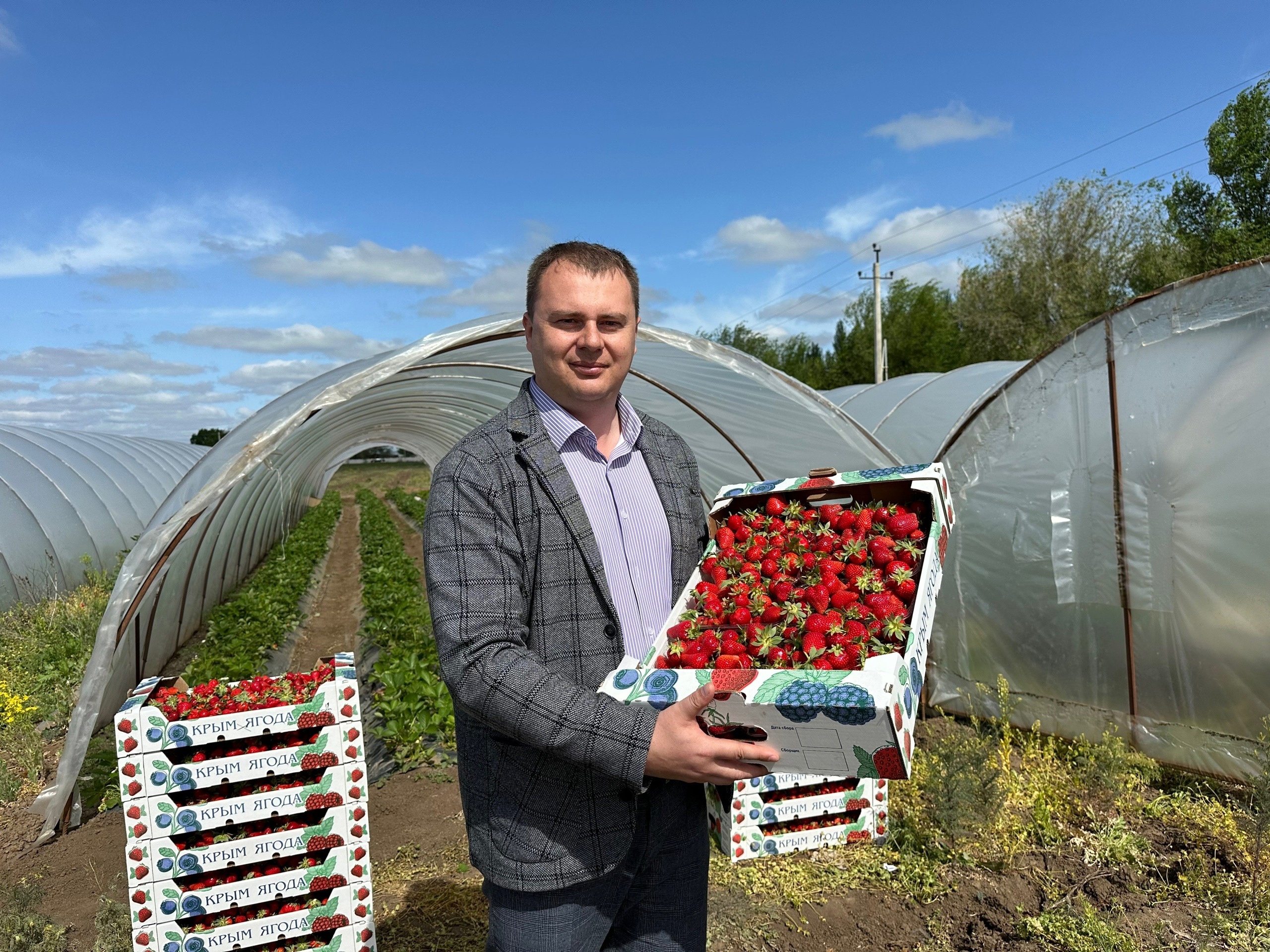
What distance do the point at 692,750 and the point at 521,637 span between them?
45 centimetres

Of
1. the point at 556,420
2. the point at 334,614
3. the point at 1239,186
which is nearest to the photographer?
the point at 556,420

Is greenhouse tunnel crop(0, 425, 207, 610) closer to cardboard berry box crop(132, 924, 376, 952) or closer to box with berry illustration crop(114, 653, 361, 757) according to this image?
box with berry illustration crop(114, 653, 361, 757)

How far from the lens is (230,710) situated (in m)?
3.58

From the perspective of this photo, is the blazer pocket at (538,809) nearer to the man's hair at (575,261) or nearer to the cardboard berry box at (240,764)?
the man's hair at (575,261)

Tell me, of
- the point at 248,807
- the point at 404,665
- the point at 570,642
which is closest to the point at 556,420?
the point at 570,642

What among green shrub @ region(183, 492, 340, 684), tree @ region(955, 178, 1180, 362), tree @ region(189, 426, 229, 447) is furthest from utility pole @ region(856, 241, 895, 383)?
tree @ region(189, 426, 229, 447)

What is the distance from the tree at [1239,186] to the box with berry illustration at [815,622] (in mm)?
27387

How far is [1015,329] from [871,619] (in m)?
32.5

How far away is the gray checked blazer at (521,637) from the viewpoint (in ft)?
5.70

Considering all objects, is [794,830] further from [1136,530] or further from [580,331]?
[580,331]

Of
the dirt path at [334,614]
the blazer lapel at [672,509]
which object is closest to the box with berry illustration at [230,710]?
the blazer lapel at [672,509]

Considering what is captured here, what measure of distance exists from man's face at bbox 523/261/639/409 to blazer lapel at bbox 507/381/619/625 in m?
0.13

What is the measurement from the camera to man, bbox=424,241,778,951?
5.51 feet

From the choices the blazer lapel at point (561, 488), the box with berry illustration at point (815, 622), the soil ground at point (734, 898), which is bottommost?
the soil ground at point (734, 898)
